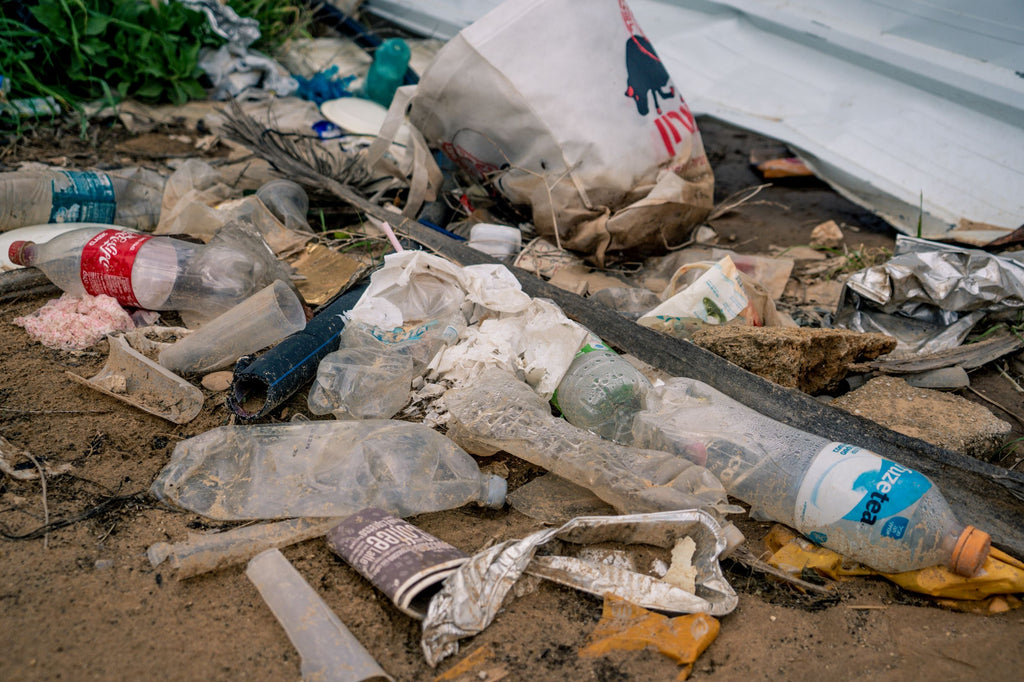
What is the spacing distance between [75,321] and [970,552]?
2366 mm

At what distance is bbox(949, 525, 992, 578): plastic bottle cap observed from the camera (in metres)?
1.31

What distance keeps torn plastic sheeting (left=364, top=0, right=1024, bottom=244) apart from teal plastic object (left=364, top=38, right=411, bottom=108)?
1592mm

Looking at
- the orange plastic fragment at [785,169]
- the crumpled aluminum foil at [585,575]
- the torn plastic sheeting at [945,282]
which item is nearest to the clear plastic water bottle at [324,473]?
the crumpled aluminum foil at [585,575]

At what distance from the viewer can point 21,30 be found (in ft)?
11.4

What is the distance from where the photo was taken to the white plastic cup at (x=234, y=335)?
1887 mm

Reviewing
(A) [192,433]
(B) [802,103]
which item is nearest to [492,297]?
(A) [192,433]

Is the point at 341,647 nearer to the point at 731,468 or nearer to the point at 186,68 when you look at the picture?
the point at 731,468

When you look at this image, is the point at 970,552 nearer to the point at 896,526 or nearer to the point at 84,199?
the point at 896,526

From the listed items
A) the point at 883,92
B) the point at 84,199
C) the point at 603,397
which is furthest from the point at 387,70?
the point at 603,397

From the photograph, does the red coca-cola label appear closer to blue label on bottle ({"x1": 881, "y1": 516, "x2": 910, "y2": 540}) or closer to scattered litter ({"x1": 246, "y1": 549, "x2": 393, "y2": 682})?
scattered litter ({"x1": 246, "y1": 549, "x2": 393, "y2": 682})

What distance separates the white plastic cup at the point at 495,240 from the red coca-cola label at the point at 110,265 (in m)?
1.19

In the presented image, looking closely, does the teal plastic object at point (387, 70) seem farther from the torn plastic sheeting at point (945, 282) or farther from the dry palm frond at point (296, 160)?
the torn plastic sheeting at point (945, 282)

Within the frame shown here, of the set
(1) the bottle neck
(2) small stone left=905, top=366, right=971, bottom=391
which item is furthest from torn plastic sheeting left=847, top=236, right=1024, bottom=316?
(1) the bottle neck

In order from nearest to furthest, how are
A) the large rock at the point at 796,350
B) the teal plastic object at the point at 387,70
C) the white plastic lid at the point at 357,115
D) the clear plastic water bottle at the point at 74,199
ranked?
1. the large rock at the point at 796,350
2. the clear plastic water bottle at the point at 74,199
3. the white plastic lid at the point at 357,115
4. the teal plastic object at the point at 387,70
